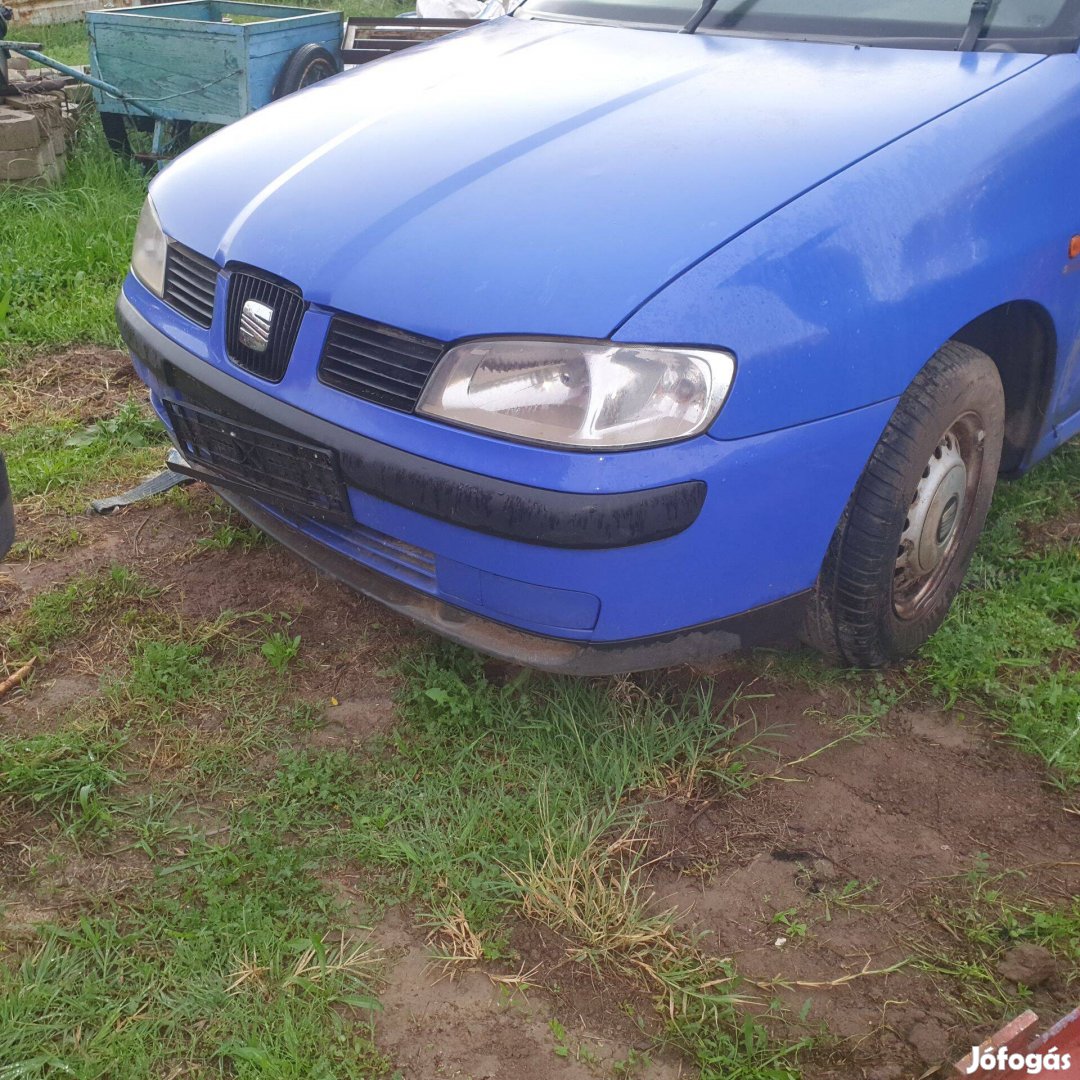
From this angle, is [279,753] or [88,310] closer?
[279,753]

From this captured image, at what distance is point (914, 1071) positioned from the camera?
1640 mm

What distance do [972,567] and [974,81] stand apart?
1.14 m

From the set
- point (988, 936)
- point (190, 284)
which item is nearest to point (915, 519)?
point (988, 936)

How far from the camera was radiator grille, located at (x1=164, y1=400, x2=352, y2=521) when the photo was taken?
2002 mm

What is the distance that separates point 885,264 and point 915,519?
1.91 ft

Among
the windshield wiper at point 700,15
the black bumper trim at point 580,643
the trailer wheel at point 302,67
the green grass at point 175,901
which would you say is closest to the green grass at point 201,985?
the green grass at point 175,901

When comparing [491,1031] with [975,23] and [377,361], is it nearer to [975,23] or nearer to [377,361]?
[377,361]

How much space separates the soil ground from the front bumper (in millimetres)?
332

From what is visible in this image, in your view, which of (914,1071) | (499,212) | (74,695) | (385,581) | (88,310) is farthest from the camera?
(88,310)

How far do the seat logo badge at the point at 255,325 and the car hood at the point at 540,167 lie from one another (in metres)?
0.08

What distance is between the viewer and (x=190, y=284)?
7.45 ft

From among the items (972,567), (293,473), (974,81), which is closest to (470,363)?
(293,473)

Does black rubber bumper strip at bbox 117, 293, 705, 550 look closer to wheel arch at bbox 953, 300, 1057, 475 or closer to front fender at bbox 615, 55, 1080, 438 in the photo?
front fender at bbox 615, 55, 1080, 438

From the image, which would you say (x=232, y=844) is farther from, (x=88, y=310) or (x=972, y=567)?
(x=88, y=310)
